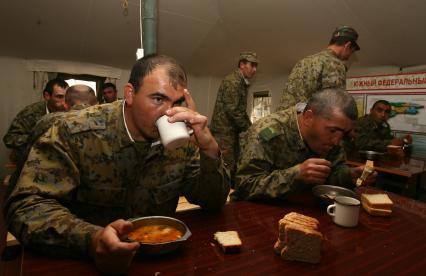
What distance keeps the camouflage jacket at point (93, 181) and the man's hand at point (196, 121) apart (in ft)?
0.16

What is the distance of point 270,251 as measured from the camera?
37.8 inches

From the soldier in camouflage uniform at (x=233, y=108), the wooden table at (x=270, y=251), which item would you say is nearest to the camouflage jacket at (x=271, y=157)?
the wooden table at (x=270, y=251)

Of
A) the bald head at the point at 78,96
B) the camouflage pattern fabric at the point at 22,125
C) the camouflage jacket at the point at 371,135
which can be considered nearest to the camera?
the bald head at the point at 78,96

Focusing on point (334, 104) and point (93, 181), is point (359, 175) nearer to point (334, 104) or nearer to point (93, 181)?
point (334, 104)

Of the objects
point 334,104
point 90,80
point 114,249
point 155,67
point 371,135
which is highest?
point 90,80

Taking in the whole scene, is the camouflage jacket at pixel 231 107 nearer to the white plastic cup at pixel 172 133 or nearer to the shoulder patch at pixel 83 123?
the shoulder patch at pixel 83 123

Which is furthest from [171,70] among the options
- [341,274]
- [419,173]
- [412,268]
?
[419,173]

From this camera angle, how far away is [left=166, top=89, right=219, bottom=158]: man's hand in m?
1.04

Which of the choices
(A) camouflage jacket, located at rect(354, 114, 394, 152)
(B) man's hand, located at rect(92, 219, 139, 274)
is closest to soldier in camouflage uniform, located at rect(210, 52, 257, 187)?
(A) camouflage jacket, located at rect(354, 114, 394, 152)

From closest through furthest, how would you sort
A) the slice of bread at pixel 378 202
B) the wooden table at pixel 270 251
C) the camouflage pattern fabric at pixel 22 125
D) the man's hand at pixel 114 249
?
1. the man's hand at pixel 114 249
2. the wooden table at pixel 270 251
3. the slice of bread at pixel 378 202
4. the camouflage pattern fabric at pixel 22 125

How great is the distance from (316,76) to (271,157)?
138cm

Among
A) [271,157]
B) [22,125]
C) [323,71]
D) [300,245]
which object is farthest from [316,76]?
[22,125]

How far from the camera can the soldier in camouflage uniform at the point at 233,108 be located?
3912mm

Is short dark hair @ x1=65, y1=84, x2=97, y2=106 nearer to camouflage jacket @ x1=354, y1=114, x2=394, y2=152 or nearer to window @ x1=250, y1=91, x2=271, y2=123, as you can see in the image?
camouflage jacket @ x1=354, y1=114, x2=394, y2=152
